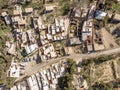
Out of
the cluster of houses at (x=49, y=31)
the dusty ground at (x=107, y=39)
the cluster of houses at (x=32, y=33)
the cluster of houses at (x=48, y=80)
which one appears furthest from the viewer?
the cluster of houses at (x=32, y=33)

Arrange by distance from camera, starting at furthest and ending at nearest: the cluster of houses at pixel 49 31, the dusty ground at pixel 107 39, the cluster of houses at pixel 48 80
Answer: the cluster of houses at pixel 48 80 → the cluster of houses at pixel 49 31 → the dusty ground at pixel 107 39

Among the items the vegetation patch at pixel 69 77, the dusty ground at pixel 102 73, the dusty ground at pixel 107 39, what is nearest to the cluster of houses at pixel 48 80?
the vegetation patch at pixel 69 77

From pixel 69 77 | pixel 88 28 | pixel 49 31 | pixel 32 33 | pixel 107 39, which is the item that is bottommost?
pixel 69 77

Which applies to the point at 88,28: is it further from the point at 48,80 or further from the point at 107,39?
the point at 48,80

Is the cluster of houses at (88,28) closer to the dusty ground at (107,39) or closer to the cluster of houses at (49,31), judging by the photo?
the cluster of houses at (49,31)

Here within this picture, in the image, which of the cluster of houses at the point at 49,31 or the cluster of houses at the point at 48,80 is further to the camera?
the cluster of houses at the point at 48,80

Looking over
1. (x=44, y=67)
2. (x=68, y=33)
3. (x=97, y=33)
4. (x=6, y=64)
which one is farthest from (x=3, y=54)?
(x=97, y=33)

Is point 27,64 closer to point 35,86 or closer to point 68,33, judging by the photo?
→ point 35,86

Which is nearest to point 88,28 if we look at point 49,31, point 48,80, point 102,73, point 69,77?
point 49,31
